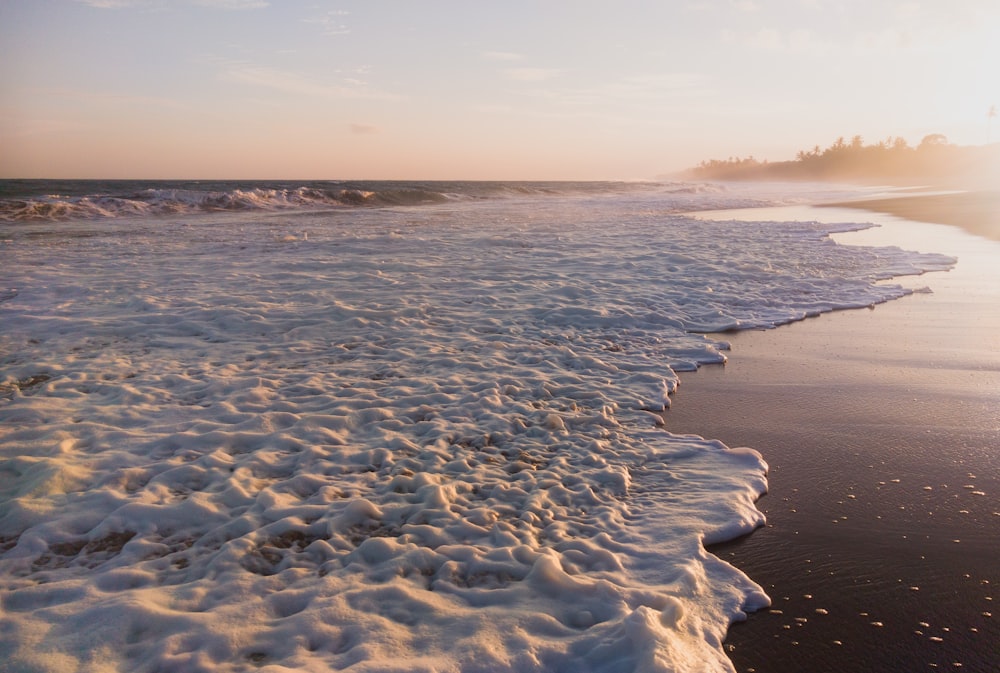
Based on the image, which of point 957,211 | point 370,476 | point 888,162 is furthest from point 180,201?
point 888,162

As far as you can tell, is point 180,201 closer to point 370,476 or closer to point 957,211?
point 370,476

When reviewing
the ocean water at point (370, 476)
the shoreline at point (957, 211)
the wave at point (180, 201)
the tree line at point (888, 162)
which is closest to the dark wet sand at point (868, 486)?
the ocean water at point (370, 476)

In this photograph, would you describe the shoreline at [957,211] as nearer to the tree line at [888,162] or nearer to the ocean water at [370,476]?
the ocean water at [370,476]

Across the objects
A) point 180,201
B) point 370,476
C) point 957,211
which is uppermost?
point 180,201

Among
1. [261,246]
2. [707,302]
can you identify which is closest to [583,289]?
[707,302]

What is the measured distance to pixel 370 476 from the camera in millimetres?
3938

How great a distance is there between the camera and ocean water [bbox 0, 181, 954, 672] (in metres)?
2.57

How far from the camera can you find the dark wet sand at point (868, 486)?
2549 mm

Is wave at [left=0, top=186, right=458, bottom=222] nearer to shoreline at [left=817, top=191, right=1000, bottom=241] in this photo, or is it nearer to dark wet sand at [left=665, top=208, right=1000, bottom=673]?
shoreline at [left=817, top=191, right=1000, bottom=241]

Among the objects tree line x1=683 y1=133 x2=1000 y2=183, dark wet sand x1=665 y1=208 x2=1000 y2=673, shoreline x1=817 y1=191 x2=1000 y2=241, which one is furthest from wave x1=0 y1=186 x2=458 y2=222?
tree line x1=683 y1=133 x2=1000 y2=183

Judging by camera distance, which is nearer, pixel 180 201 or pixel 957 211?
pixel 957 211

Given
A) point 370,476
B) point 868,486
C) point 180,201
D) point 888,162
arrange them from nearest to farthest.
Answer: point 868,486
point 370,476
point 180,201
point 888,162

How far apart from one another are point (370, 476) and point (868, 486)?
305 cm

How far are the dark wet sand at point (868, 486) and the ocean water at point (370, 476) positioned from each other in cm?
22
